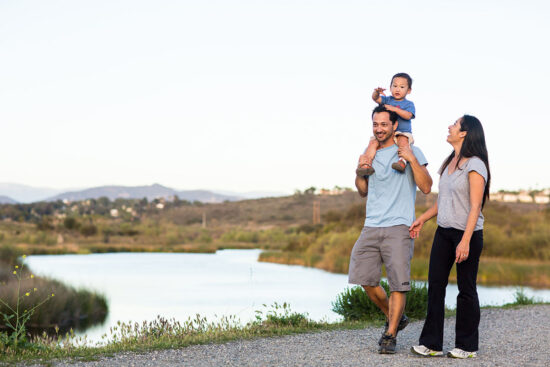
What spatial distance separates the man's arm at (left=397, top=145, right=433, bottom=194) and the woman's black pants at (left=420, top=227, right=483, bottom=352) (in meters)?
0.43

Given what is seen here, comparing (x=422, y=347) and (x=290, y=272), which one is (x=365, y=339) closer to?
(x=422, y=347)

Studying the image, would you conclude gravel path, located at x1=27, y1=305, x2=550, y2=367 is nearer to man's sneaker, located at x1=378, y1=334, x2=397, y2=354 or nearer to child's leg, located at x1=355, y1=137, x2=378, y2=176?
man's sneaker, located at x1=378, y1=334, x2=397, y2=354

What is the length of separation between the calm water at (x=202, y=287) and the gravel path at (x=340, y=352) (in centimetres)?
474

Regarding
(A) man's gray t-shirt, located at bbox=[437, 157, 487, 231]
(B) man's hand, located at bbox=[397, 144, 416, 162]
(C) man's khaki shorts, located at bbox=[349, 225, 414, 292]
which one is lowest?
(C) man's khaki shorts, located at bbox=[349, 225, 414, 292]

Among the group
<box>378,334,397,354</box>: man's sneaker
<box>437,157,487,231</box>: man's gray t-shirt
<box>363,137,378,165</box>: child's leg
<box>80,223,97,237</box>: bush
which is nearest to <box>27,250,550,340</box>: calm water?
<box>378,334,397,354</box>: man's sneaker

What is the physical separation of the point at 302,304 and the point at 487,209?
21.8 m

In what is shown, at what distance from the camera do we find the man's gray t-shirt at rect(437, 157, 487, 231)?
19.2 feet

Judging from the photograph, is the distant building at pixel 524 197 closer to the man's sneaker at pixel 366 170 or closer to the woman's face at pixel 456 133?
the woman's face at pixel 456 133

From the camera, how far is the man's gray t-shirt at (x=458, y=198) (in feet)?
19.2

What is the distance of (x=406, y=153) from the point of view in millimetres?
6016

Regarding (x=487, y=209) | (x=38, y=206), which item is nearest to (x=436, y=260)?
(x=487, y=209)

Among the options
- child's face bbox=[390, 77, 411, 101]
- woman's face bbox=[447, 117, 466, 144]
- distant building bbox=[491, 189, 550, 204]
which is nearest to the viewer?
woman's face bbox=[447, 117, 466, 144]

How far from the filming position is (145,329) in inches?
325

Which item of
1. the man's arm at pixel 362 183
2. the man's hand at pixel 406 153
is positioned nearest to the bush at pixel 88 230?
the man's arm at pixel 362 183
